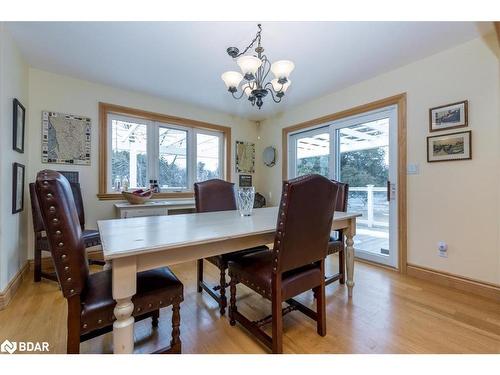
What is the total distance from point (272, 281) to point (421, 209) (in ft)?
6.79

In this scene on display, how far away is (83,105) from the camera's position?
113 inches

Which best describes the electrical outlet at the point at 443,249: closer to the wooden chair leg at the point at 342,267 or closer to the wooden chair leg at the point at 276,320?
the wooden chair leg at the point at 342,267

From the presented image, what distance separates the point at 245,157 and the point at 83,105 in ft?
8.33

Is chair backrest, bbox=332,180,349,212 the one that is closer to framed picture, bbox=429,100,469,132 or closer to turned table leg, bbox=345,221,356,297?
turned table leg, bbox=345,221,356,297

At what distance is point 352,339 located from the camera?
1.47 meters

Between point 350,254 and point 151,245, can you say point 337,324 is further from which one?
point 151,245

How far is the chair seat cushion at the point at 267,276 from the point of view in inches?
52.2

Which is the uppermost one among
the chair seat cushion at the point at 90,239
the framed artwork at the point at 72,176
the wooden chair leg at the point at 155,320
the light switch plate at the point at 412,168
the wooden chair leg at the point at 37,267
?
the light switch plate at the point at 412,168

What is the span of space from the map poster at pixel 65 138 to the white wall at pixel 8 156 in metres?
0.36

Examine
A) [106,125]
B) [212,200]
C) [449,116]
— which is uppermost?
[106,125]

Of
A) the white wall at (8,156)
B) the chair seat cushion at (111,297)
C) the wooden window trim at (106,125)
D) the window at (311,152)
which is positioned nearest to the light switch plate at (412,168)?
the window at (311,152)

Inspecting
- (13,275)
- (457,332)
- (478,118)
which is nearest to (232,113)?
(478,118)

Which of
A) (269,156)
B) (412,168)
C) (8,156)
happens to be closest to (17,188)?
(8,156)
